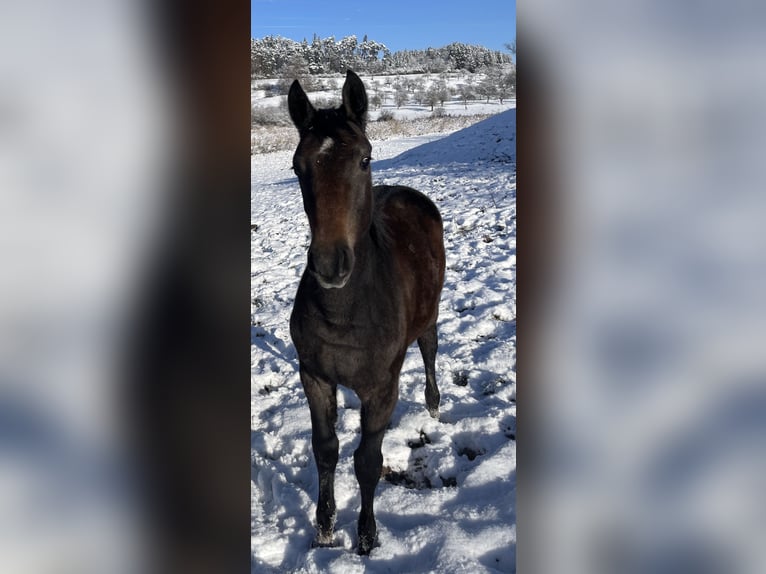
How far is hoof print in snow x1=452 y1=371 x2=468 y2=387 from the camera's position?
132 inches

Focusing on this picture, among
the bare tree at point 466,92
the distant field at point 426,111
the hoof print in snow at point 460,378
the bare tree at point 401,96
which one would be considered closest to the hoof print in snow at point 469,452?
the hoof print in snow at point 460,378

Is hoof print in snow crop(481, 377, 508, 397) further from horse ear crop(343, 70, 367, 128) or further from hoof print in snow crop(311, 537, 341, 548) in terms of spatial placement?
horse ear crop(343, 70, 367, 128)

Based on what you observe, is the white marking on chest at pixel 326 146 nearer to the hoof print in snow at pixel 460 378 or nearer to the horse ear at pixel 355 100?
the horse ear at pixel 355 100

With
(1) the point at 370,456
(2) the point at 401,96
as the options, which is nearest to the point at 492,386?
(1) the point at 370,456

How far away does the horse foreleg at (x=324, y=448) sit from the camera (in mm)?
2145

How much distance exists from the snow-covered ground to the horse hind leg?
6cm

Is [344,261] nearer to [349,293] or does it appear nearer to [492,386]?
[349,293]

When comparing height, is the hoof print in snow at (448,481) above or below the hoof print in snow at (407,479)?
above

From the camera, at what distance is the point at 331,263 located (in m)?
1.52

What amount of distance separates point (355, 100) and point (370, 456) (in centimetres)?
135

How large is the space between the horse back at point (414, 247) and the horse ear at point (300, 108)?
0.75 metres

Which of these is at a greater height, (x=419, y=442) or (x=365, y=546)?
(x=419, y=442)
